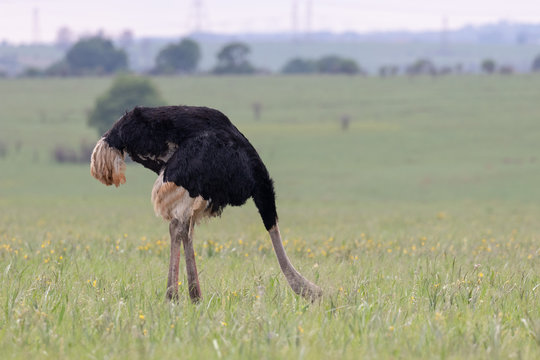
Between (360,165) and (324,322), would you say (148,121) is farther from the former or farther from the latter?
(360,165)

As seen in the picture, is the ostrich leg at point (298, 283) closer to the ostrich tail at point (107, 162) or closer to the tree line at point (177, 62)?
the ostrich tail at point (107, 162)

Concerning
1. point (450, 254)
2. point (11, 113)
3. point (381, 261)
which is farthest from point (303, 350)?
point (11, 113)

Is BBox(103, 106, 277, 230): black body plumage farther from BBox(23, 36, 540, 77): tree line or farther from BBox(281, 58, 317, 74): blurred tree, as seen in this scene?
BBox(281, 58, 317, 74): blurred tree

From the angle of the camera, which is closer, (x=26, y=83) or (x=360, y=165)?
(x=360, y=165)

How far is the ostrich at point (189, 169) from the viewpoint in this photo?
7035 millimetres

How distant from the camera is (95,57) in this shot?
440 feet

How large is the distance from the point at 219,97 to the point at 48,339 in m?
86.8

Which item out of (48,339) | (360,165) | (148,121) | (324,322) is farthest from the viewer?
(360,165)

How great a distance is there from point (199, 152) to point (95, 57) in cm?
13181

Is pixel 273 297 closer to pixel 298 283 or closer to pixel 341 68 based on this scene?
pixel 298 283

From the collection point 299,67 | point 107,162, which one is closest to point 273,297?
point 107,162

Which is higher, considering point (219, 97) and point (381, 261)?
point (381, 261)

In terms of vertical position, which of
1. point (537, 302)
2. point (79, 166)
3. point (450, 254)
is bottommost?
point (79, 166)

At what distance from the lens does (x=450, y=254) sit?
35.7ft
